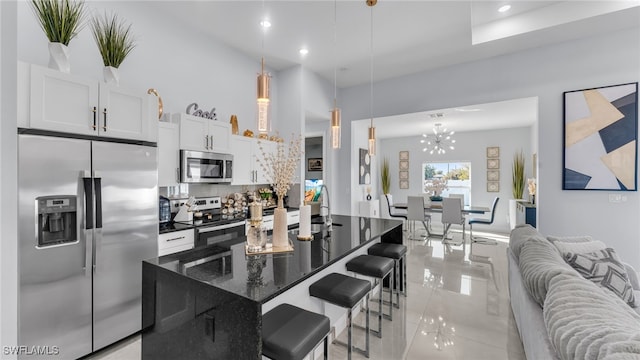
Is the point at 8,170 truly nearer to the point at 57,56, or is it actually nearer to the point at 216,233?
the point at 57,56

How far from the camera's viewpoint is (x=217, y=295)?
1271mm

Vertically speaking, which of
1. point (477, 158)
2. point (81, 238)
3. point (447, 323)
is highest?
point (477, 158)

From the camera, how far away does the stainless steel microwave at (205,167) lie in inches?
121

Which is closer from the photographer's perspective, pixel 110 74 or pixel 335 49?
pixel 110 74

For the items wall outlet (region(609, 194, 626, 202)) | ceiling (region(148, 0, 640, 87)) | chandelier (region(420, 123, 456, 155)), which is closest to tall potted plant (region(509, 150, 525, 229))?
chandelier (region(420, 123, 456, 155))

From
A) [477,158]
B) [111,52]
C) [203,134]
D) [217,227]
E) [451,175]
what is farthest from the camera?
[451,175]

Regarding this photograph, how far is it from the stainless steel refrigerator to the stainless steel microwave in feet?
1.90

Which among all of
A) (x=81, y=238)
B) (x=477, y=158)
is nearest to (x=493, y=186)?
(x=477, y=158)

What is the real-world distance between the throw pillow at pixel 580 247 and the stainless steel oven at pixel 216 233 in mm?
3130

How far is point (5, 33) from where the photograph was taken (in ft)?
2.98

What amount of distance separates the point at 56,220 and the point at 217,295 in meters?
1.57

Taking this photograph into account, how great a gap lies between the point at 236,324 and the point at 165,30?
3.56m

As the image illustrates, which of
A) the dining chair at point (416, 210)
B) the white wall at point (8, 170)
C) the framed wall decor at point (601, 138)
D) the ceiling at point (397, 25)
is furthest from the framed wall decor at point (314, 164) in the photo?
the white wall at point (8, 170)

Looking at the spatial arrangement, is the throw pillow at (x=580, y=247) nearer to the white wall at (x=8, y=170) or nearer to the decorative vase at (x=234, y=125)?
the white wall at (x=8, y=170)
